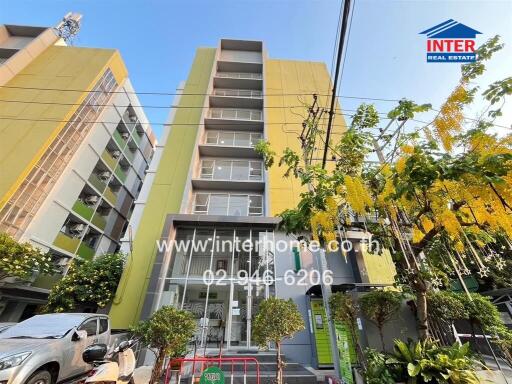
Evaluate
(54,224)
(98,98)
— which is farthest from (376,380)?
(98,98)

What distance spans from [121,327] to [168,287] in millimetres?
2354

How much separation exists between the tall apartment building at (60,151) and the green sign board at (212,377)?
42.4ft

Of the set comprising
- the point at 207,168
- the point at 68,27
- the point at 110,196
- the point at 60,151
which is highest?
the point at 68,27

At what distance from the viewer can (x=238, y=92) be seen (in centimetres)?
2083

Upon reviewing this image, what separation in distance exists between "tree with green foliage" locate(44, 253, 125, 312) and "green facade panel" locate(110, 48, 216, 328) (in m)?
0.73

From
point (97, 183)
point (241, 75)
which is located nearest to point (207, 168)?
point (97, 183)

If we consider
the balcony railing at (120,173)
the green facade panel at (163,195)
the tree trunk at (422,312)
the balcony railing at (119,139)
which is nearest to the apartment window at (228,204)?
the green facade panel at (163,195)

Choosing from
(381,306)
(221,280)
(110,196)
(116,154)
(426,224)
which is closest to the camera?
(426,224)

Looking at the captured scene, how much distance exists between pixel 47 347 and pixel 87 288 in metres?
6.89

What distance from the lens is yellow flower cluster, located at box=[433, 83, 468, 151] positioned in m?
4.22

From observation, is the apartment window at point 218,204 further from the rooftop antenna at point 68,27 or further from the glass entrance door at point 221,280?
the rooftop antenna at point 68,27

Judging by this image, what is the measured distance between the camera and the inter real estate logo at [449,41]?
5.48 m

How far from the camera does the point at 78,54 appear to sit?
20.4 metres

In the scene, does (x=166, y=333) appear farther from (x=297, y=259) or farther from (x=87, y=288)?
(x=87, y=288)
